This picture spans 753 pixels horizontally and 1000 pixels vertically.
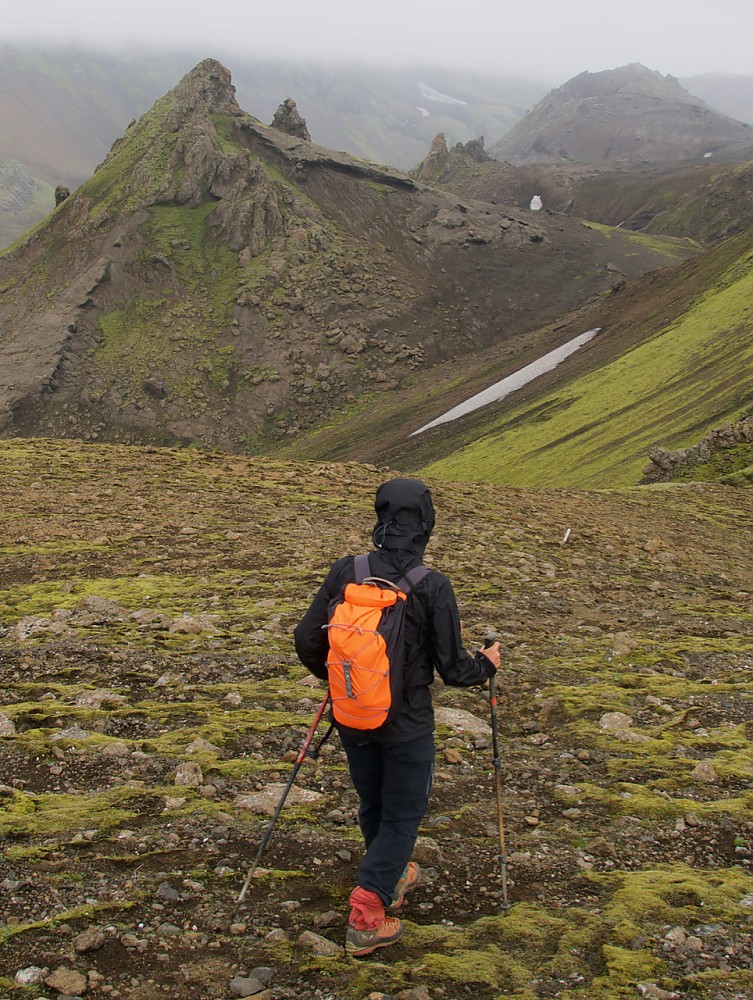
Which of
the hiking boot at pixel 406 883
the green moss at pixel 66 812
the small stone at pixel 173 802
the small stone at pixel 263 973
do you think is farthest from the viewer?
the small stone at pixel 173 802

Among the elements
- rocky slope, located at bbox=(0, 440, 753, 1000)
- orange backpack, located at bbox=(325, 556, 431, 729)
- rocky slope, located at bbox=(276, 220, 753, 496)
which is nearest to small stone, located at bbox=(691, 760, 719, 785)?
rocky slope, located at bbox=(0, 440, 753, 1000)

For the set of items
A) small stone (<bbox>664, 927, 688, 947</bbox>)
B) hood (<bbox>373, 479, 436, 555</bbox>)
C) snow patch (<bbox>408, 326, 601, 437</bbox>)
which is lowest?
small stone (<bbox>664, 927, 688, 947</bbox>)

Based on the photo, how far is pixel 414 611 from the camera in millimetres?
5898

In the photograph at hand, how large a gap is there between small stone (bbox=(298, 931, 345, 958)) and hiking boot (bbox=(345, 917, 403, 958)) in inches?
3.4

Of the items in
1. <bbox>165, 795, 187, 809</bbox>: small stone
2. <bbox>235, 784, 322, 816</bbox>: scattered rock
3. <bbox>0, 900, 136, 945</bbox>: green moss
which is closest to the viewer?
<bbox>0, 900, 136, 945</bbox>: green moss

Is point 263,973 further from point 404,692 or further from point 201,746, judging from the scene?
point 201,746

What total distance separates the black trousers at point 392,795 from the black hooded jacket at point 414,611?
0.15 metres

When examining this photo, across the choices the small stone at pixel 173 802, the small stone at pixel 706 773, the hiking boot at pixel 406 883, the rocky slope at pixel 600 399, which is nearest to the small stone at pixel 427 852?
the hiking boot at pixel 406 883

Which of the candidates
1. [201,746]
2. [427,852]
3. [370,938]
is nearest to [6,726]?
[201,746]

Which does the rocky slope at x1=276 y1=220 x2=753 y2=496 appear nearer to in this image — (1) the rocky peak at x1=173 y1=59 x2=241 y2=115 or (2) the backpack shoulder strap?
(2) the backpack shoulder strap

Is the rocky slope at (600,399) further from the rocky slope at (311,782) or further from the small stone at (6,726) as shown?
the small stone at (6,726)

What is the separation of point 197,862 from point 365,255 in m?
109

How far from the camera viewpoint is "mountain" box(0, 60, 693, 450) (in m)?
88.6

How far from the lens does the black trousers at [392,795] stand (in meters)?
5.86
